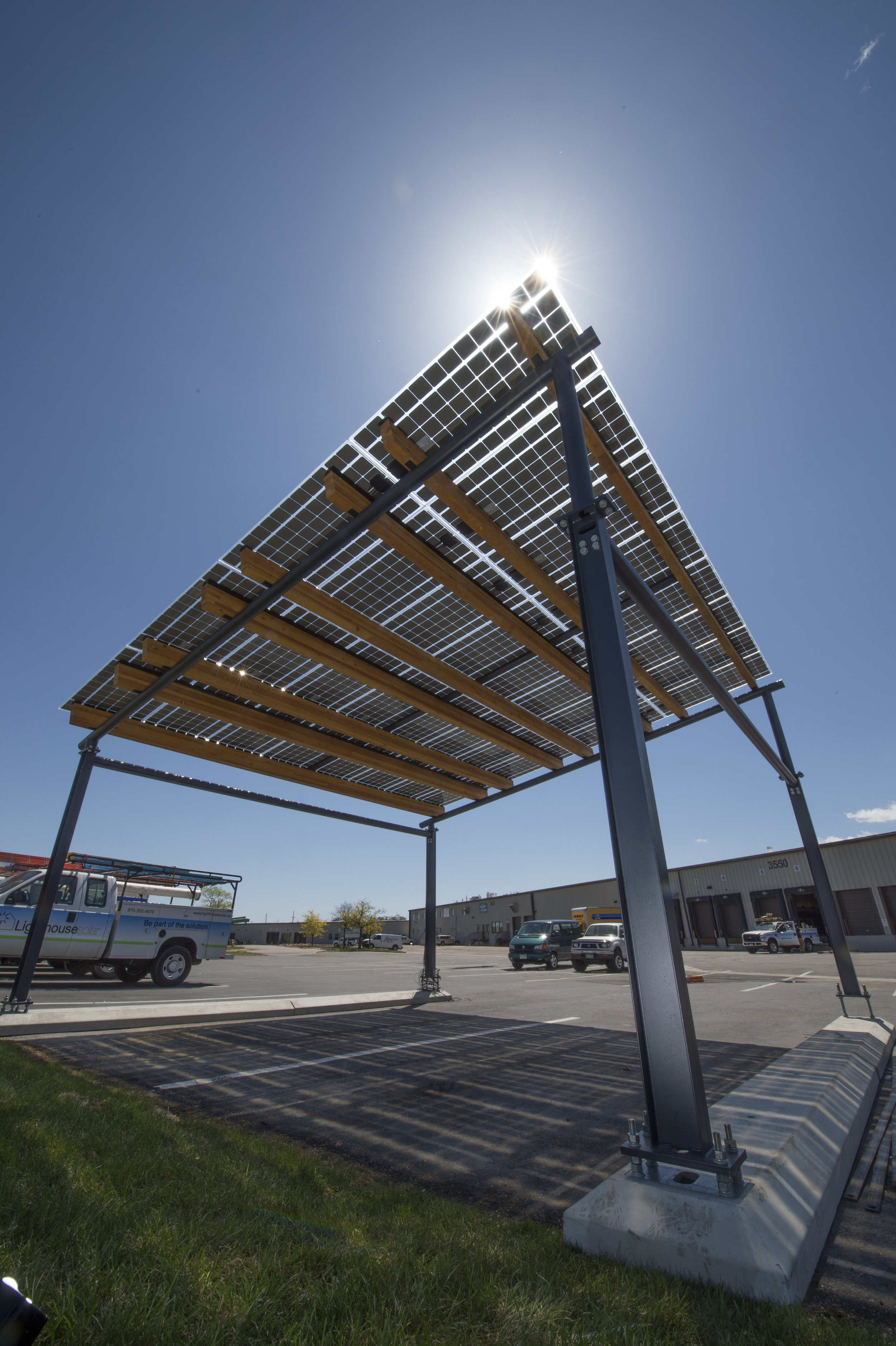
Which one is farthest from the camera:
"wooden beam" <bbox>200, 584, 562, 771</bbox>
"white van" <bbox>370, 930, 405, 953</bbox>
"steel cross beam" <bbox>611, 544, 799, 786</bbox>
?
"white van" <bbox>370, 930, 405, 953</bbox>

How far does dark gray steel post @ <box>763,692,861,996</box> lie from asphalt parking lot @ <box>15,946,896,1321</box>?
0.91 metres

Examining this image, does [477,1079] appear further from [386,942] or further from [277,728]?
[386,942]

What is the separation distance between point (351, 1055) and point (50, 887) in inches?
193

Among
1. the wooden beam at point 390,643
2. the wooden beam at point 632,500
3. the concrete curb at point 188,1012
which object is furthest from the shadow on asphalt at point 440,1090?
the wooden beam at point 632,500

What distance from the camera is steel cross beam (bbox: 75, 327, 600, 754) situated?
4855mm

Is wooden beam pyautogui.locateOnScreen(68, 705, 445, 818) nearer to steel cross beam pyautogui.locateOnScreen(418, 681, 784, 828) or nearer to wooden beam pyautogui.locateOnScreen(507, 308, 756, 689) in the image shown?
steel cross beam pyautogui.locateOnScreen(418, 681, 784, 828)

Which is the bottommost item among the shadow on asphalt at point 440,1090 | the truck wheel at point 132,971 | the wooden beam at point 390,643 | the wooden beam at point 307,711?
the shadow on asphalt at point 440,1090

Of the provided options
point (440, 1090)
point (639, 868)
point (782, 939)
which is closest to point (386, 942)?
point (782, 939)

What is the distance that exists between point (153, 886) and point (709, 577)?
665 inches

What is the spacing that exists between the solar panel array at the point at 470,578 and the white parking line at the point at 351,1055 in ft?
14.5

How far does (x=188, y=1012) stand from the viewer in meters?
8.61

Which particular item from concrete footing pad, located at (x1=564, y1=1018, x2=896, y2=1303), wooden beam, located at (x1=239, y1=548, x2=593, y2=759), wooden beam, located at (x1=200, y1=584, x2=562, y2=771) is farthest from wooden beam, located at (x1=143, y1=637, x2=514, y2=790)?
concrete footing pad, located at (x1=564, y1=1018, x2=896, y2=1303)

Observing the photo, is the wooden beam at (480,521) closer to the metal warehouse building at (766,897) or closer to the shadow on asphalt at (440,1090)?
the shadow on asphalt at (440,1090)

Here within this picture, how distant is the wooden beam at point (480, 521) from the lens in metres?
5.50
